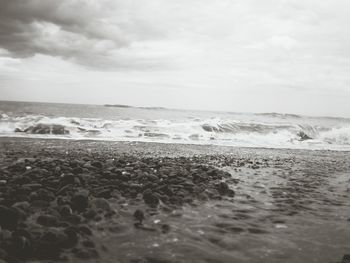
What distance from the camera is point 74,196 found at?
231 inches

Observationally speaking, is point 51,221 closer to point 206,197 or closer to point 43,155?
point 206,197

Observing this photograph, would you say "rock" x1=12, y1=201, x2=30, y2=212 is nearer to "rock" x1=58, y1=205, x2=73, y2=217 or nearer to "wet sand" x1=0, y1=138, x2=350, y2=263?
"wet sand" x1=0, y1=138, x2=350, y2=263

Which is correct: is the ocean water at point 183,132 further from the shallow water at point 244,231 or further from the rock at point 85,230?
the rock at point 85,230

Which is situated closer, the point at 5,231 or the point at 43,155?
the point at 5,231

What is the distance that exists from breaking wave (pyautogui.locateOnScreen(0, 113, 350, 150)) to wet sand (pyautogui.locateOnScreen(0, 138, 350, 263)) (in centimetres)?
1358

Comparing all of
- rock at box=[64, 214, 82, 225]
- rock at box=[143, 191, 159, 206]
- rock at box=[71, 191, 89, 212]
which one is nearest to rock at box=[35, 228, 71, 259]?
rock at box=[64, 214, 82, 225]

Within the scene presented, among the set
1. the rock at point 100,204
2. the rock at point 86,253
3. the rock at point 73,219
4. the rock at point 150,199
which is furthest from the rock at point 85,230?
the rock at point 150,199

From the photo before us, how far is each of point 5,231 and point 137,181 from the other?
388cm

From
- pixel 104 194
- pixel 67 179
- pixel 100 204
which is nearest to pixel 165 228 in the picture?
pixel 100 204

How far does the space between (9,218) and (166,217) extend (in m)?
2.29

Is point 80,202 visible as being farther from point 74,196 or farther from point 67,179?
point 67,179

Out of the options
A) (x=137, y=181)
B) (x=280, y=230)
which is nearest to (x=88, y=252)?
(x=280, y=230)

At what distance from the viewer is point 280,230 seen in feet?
17.3

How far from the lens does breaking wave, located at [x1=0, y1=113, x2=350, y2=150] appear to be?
22.7m
